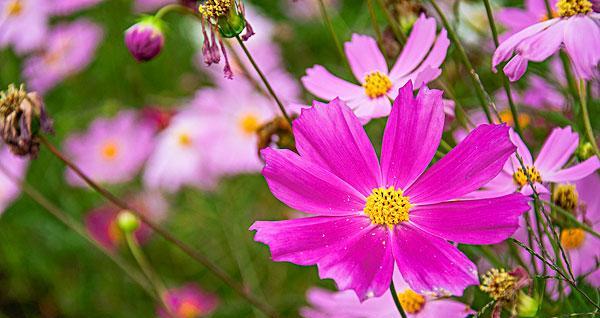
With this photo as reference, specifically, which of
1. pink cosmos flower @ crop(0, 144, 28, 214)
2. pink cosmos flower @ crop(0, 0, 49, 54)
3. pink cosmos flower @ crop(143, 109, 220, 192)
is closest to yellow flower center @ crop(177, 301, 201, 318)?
pink cosmos flower @ crop(143, 109, 220, 192)

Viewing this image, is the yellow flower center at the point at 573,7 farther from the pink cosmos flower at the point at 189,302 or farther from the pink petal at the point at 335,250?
the pink cosmos flower at the point at 189,302

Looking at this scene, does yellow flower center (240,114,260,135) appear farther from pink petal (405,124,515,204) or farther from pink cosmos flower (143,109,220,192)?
pink petal (405,124,515,204)

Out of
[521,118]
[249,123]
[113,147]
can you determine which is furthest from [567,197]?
[113,147]

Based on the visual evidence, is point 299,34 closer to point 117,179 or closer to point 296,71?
point 296,71

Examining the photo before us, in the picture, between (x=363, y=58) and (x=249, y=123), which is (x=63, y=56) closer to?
(x=249, y=123)

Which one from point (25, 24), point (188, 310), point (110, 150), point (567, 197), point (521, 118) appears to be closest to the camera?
point (567, 197)

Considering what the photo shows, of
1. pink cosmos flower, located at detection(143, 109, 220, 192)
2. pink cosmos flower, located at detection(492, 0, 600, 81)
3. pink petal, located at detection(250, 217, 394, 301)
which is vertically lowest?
pink cosmos flower, located at detection(143, 109, 220, 192)

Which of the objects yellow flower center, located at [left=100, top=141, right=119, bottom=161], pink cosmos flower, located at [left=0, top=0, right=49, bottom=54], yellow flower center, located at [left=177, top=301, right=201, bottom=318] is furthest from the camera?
yellow flower center, located at [left=100, top=141, right=119, bottom=161]

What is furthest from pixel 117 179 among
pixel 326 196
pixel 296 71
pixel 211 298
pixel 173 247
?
pixel 326 196
